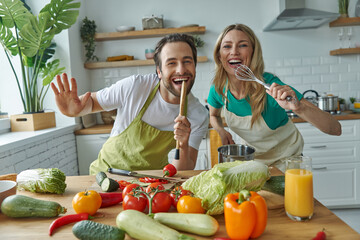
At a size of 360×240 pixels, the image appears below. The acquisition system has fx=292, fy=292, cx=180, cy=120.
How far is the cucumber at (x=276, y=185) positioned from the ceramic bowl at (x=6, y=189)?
1.01m

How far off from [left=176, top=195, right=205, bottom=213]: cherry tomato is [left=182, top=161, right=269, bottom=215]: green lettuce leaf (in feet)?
0.07

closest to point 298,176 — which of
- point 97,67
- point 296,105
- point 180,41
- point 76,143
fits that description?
point 296,105

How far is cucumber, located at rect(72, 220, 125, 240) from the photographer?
849mm

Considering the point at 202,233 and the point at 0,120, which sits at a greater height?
the point at 0,120

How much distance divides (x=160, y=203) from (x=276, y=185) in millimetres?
466

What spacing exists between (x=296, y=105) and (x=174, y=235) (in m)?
0.95

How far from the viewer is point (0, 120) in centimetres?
266

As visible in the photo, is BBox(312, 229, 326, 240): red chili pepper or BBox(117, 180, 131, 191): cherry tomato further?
BBox(117, 180, 131, 191): cherry tomato

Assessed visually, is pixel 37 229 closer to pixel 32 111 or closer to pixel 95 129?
pixel 32 111

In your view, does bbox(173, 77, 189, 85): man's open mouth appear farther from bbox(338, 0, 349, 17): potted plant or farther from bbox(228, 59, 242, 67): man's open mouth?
bbox(338, 0, 349, 17): potted plant

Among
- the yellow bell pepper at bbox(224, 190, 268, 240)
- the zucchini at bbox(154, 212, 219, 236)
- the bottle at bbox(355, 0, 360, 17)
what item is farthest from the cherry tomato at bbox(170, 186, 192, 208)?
the bottle at bbox(355, 0, 360, 17)

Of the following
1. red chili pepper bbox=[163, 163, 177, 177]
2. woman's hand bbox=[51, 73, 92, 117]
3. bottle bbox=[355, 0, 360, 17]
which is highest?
bottle bbox=[355, 0, 360, 17]

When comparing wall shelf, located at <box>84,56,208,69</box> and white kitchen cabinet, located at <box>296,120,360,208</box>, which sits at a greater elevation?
wall shelf, located at <box>84,56,208,69</box>

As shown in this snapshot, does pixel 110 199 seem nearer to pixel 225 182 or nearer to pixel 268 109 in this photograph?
pixel 225 182
